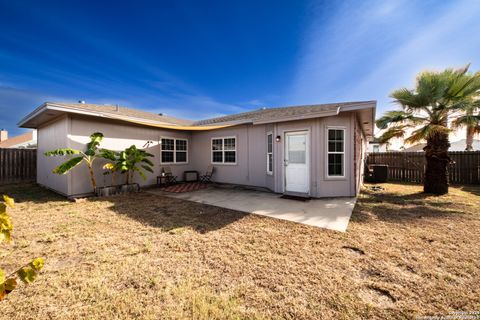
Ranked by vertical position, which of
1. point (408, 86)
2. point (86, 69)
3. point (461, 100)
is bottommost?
point (461, 100)

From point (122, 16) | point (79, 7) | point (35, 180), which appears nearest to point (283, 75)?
point (122, 16)

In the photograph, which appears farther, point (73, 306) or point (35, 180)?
point (35, 180)

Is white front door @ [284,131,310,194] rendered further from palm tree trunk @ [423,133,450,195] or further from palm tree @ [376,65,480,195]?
palm tree trunk @ [423,133,450,195]

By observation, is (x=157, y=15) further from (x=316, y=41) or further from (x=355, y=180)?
(x=355, y=180)

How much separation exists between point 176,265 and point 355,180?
707 centimetres

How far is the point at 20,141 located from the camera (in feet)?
85.1

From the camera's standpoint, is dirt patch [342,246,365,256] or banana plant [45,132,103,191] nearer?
dirt patch [342,246,365,256]

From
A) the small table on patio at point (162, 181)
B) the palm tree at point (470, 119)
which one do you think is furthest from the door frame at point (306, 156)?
the small table on patio at point (162, 181)

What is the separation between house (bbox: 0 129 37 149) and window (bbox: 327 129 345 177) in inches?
1306

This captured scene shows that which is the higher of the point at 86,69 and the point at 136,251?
the point at 86,69

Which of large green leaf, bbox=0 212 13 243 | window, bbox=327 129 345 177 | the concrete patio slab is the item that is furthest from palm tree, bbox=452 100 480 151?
large green leaf, bbox=0 212 13 243

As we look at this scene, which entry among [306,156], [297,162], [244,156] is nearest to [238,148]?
[244,156]

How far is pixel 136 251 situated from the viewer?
339cm

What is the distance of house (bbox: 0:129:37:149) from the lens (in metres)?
24.4
